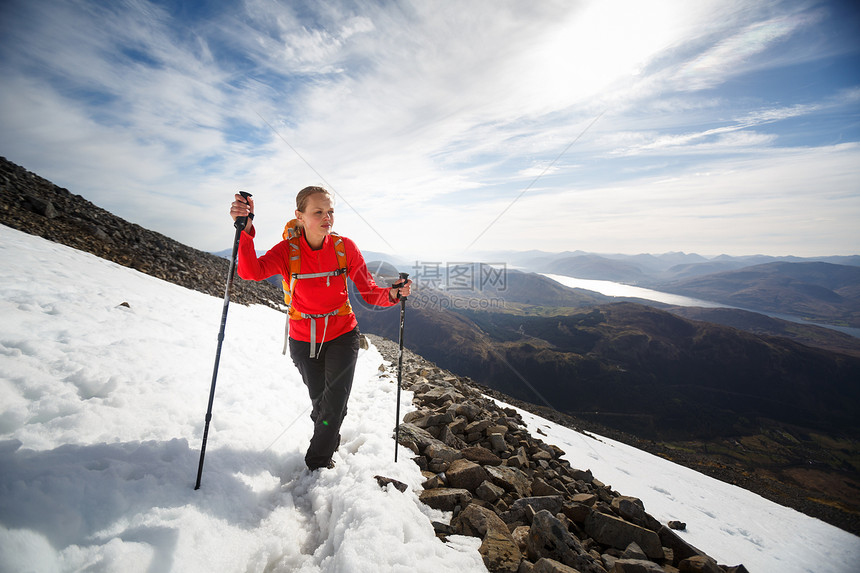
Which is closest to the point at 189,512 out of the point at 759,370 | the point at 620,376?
the point at 620,376

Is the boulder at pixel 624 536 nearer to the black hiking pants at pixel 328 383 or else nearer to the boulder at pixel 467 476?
the boulder at pixel 467 476

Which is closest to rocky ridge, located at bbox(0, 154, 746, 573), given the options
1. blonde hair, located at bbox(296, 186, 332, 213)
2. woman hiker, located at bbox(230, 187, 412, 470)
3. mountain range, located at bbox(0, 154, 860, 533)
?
woman hiker, located at bbox(230, 187, 412, 470)

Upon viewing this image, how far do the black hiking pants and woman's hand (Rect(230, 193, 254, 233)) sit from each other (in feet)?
6.04

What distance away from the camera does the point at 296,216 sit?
479cm

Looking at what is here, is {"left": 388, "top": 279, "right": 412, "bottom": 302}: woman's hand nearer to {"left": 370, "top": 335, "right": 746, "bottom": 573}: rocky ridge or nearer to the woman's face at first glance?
the woman's face

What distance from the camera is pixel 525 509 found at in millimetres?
4516

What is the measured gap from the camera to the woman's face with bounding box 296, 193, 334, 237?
15.0 ft

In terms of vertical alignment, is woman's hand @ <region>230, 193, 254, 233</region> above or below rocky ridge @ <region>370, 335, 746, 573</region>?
above

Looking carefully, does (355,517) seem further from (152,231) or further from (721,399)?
(721,399)

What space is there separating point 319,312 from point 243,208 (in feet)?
5.68

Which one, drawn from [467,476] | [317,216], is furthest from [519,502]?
[317,216]

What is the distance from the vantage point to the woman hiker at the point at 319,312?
14.9 feet

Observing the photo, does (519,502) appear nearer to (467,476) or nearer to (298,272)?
(467,476)

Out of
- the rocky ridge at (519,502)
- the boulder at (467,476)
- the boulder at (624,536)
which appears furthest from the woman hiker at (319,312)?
the boulder at (624,536)
